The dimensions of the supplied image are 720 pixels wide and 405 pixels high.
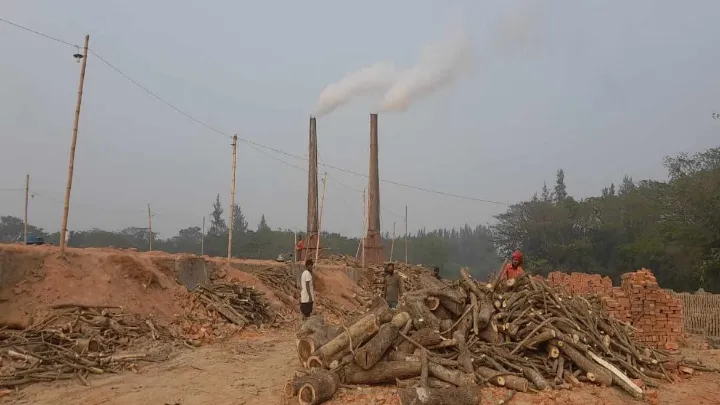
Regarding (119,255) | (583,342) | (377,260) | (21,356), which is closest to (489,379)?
(583,342)

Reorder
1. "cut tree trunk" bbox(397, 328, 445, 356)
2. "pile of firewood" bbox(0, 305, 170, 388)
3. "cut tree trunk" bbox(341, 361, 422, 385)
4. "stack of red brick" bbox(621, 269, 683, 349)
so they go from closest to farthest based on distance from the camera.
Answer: "cut tree trunk" bbox(341, 361, 422, 385) → "cut tree trunk" bbox(397, 328, 445, 356) → "pile of firewood" bbox(0, 305, 170, 388) → "stack of red brick" bbox(621, 269, 683, 349)

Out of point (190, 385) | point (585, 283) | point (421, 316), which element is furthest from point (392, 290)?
Result: point (585, 283)

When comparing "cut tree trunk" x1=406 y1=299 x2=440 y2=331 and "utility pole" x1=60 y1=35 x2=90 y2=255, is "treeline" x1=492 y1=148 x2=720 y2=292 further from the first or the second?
"utility pole" x1=60 y1=35 x2=90 y2=255

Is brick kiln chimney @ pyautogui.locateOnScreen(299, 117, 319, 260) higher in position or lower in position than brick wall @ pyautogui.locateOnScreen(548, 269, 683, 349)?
higher

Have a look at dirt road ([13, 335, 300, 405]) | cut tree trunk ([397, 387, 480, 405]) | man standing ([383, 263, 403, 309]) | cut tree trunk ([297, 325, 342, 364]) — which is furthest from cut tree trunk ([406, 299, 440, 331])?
man standing ([383, 263, 403, 309])

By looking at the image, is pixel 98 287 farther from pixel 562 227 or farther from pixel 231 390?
pixel 562 227

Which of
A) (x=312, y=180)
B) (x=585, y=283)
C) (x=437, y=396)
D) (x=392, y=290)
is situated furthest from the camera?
(x=312, y=180)

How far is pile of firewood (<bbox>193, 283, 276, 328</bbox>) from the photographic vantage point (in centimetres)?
1253

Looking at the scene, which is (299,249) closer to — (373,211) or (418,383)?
(373,211)

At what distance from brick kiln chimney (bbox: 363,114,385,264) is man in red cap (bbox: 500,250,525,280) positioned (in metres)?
16.0

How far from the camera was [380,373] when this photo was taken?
22.4 ft

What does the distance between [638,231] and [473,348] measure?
36.8m

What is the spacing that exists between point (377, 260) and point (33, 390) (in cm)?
1968

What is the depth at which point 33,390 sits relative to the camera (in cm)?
706
